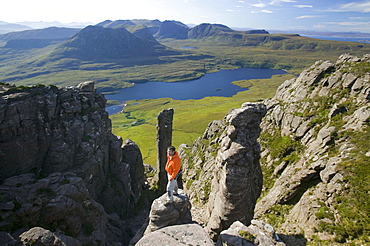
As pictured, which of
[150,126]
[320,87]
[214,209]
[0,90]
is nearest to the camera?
[214,209]

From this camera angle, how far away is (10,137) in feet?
91.8

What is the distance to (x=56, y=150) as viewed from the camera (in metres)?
31.6

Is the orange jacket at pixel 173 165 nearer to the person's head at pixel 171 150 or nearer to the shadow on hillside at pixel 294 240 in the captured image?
the person's head at pixel 171 150

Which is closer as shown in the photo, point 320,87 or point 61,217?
point 61,217

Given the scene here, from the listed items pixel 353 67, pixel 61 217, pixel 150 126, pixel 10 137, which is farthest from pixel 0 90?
pixel 150 126

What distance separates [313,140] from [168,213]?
25.7 m

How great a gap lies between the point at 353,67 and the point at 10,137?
180 feet

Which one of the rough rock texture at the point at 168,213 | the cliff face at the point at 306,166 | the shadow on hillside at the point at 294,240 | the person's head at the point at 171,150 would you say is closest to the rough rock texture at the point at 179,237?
the rough rock texture at the point at 168,213

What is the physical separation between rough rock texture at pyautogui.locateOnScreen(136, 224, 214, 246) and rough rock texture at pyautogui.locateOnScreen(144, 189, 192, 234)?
3917 millimetres

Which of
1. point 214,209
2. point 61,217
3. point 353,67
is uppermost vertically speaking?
point 353,67

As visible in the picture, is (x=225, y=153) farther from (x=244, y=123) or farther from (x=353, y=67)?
(x=353, y=67)

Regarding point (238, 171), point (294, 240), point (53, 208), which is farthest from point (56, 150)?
point (294, 240)

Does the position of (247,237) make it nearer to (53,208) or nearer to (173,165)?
(173,165)

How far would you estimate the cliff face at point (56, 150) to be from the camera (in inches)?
1006
